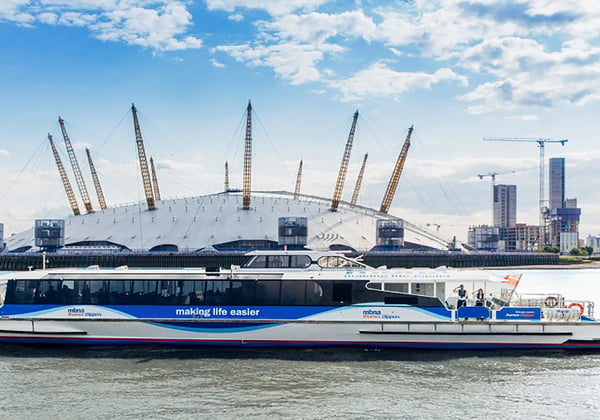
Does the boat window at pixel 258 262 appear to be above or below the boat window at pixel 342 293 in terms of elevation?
above

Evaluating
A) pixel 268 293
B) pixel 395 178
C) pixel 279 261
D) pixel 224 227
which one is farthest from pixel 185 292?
pixel 395 178

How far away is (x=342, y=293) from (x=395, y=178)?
316ft

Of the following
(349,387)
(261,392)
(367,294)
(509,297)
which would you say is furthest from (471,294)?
(261,392)

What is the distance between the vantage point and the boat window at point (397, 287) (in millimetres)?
27775

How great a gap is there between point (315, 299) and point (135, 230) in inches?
2818

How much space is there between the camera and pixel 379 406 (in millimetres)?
20266

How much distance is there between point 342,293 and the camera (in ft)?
91.1

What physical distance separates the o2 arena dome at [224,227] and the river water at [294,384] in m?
62.6

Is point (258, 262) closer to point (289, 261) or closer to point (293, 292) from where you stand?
point (289, 261)

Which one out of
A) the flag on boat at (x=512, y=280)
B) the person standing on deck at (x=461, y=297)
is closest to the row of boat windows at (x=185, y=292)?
the person standing on deck at (x=461, y=297)

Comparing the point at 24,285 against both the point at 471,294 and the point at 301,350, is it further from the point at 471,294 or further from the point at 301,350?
the point at 471,294

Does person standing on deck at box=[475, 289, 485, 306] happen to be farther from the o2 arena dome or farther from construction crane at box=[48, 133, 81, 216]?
construction crane at box=[48, 133, 81, 216]

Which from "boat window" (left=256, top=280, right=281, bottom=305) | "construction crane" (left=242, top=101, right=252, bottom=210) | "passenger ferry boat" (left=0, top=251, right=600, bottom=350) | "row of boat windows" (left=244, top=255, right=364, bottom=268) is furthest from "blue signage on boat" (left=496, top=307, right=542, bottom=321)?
"construction crane" (left=242, top=101, right=252, bottom=210)

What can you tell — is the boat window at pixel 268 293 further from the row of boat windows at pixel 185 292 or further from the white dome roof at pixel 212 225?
the white dome roof at pixel 212 225
